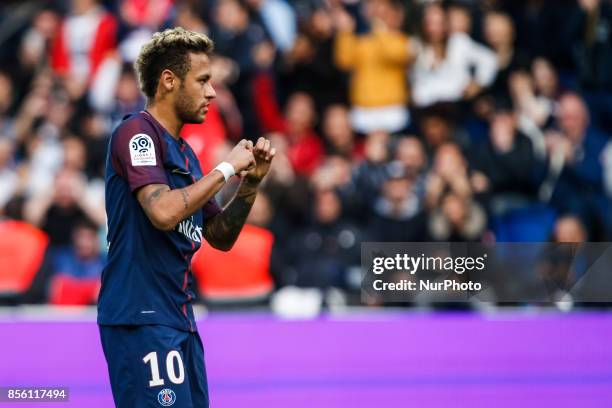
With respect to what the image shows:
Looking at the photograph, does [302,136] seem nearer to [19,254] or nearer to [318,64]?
[318,64]

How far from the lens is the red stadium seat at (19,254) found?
9703mm

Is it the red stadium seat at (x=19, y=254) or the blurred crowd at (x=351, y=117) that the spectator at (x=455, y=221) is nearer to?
the blurred crowd at (x=351, y=117)

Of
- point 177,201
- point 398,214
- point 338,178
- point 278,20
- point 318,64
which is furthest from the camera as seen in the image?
point 278,20

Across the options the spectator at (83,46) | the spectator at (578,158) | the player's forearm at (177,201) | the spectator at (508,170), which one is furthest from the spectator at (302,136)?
the player's forearm at (177,201)

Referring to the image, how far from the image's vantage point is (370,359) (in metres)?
8.04

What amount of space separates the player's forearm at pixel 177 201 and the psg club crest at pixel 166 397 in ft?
2.05

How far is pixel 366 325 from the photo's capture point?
26.3 ft

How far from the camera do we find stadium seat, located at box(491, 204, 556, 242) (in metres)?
9.88

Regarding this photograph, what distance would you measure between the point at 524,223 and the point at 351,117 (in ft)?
7.24

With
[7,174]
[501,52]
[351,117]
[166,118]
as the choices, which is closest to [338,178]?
[351,117]

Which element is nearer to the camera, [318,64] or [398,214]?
[398,214]

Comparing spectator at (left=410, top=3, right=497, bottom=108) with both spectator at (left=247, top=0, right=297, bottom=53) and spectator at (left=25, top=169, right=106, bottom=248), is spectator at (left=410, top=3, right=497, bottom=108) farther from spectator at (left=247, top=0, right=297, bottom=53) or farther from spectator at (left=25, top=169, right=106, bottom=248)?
spectator at (left=25, top=169, right=106, bottom=248)

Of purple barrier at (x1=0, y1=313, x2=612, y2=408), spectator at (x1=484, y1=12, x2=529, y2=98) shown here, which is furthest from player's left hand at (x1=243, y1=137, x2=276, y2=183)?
spectator at (x1=484, y1=12, x2=529, y2=98)

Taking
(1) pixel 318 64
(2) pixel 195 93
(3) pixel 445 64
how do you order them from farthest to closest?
(1) pixel 318 64, (3) pixel 445 64, (2) pixel 195 93
